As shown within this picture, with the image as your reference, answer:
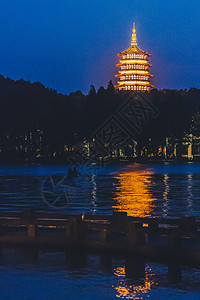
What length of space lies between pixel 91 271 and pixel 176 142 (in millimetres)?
170419

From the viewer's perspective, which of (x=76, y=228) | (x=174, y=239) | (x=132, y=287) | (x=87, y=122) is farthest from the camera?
(x=87, y=122)

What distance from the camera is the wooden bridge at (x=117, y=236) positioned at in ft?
53.4

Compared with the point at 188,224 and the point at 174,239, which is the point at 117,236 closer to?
the point at 188,224

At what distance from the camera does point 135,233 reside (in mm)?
16578

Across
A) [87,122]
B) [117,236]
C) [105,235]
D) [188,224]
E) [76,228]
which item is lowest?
[117,236]

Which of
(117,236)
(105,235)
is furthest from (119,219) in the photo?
(105,235)

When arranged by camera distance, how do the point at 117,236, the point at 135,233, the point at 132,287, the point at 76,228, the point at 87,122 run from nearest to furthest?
1. the point at 132,287
2. the point at 135,233
3. the point at 76,228
4. the point at 117,236
5. the point at 87,122

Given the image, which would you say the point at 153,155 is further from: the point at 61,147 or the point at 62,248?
the point at 62,248

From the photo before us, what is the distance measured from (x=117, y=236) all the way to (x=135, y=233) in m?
2.19

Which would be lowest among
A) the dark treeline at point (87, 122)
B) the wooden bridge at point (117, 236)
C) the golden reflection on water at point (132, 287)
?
the golden reflection on water at point (132, 287)

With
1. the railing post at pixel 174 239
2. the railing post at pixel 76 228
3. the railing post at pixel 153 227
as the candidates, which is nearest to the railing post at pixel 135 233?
the railing post at pixel 174 239

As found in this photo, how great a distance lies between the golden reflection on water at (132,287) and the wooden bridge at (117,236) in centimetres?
180

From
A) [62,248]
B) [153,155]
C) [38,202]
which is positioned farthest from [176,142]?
[62,248]

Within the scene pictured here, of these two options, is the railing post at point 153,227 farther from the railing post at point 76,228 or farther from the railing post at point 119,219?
the railing post at point 76,228
